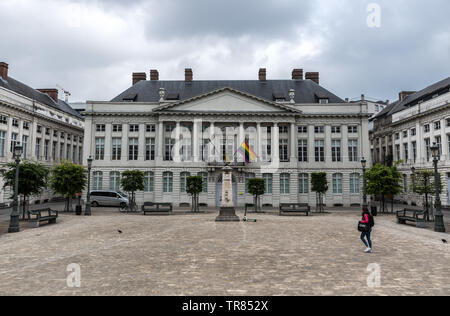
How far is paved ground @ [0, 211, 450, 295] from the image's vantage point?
→ 6496 mm

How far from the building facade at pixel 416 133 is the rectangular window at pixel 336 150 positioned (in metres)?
8.27

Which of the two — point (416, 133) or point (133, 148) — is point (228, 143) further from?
point (416, 133)

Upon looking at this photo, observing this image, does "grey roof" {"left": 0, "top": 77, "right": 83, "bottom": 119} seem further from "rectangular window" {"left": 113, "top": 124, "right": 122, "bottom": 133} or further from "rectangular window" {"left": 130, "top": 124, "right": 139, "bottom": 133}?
"rectangular window" {"left": 130, "top": 124, "right": 139, "bottom": 133}

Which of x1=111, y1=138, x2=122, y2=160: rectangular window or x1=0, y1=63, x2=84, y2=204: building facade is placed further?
x1=111, y1=138, x2=122, y2=160: rectangular window

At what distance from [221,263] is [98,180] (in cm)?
3139

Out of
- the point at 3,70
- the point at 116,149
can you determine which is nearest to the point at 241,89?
the point at 116,149

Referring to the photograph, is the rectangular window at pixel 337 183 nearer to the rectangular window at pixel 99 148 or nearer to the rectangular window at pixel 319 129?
the rectangular window at pixel 319 129

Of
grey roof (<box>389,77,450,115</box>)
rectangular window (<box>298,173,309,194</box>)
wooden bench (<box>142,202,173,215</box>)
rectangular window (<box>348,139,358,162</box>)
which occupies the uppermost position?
grey roof (<box>389,77,450,115</box>)

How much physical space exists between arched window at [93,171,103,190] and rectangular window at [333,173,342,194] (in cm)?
2943

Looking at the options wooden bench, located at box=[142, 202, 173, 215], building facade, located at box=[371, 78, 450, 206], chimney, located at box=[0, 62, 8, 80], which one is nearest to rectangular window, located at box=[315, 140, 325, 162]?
building facade, located at box=[371, 78, 450, 206]

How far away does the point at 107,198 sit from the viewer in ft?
104

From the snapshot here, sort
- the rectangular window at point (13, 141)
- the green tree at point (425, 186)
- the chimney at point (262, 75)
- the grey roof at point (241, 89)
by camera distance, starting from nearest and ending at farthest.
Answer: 1. the green tree at point (425, 186)
2. the rectangular window at point (13, 141)
3. the grey roof at point (241, 89)
4. the chimney at point (262, 75)

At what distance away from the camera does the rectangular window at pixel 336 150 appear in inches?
1441

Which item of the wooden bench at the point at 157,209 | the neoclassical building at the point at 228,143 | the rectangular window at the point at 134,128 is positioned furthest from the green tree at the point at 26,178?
the rectangular window at the point at 134,128
